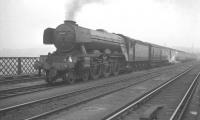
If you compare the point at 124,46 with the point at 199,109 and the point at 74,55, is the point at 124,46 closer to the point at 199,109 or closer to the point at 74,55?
the point at 74,55

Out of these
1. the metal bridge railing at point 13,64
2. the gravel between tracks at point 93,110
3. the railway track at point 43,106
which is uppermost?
the metal bridge railing at point 13,64

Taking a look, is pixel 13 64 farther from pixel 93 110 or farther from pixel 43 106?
pixel 93 110

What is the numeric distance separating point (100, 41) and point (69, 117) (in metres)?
10.4

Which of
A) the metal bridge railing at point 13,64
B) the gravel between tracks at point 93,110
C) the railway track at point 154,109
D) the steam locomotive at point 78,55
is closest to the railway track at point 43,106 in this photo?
the gravel between tracks at point 93,110

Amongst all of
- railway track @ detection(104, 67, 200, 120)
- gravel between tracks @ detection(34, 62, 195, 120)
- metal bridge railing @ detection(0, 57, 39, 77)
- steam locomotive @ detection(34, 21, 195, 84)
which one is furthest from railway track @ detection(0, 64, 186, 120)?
metal bridge railing @ detection(0, 57, 39, 77)

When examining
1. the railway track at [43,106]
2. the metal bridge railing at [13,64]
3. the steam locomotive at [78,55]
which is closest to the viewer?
the railway track at [43,106]

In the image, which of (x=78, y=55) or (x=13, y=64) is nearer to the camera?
(x=78, y=55)

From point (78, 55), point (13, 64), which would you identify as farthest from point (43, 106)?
point (13, 64)

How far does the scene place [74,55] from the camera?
14086 millimetres

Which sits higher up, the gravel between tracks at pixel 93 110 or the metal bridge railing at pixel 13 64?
the metal bridge railing at pixel 13 64

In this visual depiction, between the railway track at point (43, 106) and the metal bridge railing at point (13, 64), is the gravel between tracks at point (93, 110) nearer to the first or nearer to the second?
the railway track at point (43, 106)

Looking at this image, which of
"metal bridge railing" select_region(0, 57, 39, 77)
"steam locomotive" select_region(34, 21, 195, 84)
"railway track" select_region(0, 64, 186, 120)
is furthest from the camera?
"metal bridge railing" select_region(0, 57, 39, 77)

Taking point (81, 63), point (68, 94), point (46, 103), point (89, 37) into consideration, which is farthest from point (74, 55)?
point (46, 103)

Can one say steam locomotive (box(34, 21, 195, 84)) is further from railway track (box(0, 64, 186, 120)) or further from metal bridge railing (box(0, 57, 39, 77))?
metal bridge railing (box(0, 57, 39, 77))
